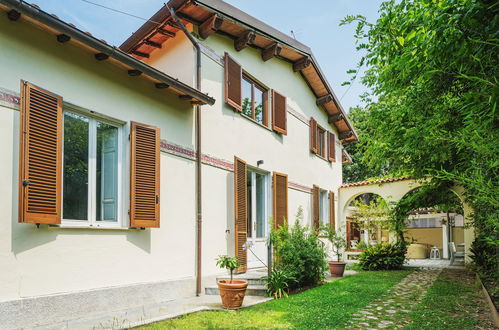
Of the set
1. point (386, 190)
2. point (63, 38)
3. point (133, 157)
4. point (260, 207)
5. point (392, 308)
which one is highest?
point (63, 38)

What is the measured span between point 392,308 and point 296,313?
5.61ft

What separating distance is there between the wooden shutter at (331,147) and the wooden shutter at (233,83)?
7257 millimetres

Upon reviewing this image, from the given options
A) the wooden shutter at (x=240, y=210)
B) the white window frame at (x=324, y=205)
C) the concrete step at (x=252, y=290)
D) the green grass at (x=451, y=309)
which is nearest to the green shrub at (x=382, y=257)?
the white window frame at (x=324, y=205)

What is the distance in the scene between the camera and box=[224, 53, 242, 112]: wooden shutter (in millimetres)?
8930

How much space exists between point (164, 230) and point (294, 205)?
5.71m

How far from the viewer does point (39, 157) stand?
4926 mm

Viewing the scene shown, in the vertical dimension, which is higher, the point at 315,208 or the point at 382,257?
the point at 315,208

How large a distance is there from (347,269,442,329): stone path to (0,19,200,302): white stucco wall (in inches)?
126

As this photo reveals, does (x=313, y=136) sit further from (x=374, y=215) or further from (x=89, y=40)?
(x=89, y=40)

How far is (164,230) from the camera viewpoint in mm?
6980

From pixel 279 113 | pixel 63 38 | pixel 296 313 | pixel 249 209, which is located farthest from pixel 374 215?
pixel 63 38

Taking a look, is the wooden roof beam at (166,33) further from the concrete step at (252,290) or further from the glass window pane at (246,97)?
the concrete step at (252,290)

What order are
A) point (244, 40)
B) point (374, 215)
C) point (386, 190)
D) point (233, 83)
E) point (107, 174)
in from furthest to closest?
point (386, 190), point (374, 215), point (244, 40), point (233, 83), point (107, 174)

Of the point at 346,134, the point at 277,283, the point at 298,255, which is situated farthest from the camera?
the point at 346,134
